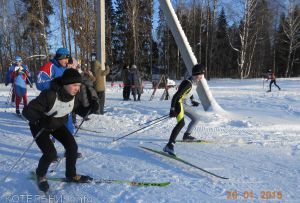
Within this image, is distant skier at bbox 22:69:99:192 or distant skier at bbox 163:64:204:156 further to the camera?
distant skier at bbox 163:64:204:156

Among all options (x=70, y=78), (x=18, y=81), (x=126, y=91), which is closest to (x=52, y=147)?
(x=70, y=78)

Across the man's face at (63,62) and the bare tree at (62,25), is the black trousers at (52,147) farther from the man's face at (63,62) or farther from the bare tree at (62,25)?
the bare tree at (62,25)

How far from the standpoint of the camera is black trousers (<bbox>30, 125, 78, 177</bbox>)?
3.71 m

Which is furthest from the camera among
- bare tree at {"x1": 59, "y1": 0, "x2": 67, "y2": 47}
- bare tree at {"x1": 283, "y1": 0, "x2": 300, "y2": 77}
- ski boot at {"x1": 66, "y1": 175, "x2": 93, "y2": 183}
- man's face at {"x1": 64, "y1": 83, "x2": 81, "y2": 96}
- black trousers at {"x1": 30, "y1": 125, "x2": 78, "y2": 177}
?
bare tree at {"x1": 283, "y1": 0, "x2": 300, "y2": 77}

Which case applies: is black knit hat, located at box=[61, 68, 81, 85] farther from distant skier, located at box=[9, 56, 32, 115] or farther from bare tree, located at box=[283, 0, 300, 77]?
bare tree, located at box=[283, 0, 300, 77]

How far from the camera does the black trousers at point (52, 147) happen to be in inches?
146

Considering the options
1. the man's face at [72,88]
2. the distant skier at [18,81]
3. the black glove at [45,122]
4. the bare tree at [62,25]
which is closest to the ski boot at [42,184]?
the black glove at [45,122]

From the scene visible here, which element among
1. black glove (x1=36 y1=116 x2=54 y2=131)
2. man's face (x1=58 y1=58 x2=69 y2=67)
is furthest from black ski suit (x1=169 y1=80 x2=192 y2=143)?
black glove (x1=36 y1=116 x2=54 y2=131)

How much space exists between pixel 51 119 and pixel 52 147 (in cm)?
36

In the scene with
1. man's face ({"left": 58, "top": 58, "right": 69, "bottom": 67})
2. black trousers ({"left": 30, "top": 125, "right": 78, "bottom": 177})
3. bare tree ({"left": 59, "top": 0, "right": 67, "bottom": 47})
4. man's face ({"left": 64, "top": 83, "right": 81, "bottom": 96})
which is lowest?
black trousers ({"left": 30, "top": 125, "right": 78, "bottom": 177})

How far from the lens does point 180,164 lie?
15.7 feet

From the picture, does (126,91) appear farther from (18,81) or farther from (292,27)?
(292,27)

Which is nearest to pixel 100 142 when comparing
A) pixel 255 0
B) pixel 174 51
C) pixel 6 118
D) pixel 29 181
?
pixel 29 181

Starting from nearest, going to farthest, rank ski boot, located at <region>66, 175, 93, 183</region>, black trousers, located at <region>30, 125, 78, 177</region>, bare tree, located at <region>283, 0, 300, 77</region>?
1. black trousers, located at <region>30, 125, 78, 177</region>
2. ski boot, located at <region>66, 175, 93, 183</region>
3. bare tree, located at <region>283, 0, 300, 77</region>
